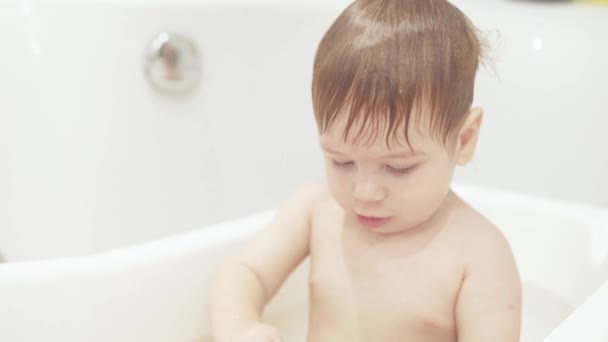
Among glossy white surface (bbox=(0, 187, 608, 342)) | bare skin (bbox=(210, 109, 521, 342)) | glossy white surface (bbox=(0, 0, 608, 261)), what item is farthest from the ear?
glossy white surface (bbox=(0, 0, 608, 261))

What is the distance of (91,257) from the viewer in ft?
2.35

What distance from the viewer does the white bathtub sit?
1.23 meters

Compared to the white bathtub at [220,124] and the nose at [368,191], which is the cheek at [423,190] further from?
the white bathtub at [220,124]

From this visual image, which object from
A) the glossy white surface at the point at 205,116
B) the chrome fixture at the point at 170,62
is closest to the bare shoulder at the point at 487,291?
the glossy white surface at the point at 205,116

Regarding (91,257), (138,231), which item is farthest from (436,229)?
(138,231)

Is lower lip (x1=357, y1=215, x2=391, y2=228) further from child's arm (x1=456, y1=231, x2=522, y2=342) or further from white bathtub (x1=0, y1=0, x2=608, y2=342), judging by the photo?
white bathtub (x1=0, y1=0, x2=608, y2=342)

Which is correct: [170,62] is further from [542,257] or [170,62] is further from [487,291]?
[487,291]

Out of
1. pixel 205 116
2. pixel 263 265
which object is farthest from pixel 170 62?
pixel 263 265

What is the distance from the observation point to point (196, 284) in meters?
0.78

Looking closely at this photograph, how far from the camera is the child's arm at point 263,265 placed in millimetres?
761

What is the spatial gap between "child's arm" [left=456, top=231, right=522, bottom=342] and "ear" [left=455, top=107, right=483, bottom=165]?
80 millimetres

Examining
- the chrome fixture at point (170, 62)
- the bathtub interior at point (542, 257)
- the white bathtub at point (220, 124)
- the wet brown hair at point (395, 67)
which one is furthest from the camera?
the chrome fixture at point (170, 62)

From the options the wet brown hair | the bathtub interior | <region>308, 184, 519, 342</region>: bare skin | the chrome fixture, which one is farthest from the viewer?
the chrome fixture

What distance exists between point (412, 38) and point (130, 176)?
0.85 meters
